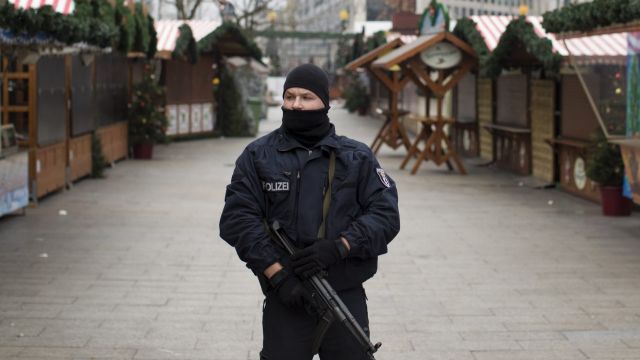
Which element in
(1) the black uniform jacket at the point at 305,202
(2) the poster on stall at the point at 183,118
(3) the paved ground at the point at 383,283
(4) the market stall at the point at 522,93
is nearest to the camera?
(1) the black uniform jacket at the point at 305,202

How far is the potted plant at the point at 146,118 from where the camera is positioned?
2308 cm

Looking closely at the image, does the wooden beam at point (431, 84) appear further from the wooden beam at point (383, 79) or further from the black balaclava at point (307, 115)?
the black balaclava at point (307, 115)

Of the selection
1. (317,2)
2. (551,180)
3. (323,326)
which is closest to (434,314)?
(323,326)

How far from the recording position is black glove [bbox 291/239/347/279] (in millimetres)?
4031

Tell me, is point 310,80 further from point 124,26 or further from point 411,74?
point 411,74

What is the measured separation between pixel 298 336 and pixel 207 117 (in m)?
27.9

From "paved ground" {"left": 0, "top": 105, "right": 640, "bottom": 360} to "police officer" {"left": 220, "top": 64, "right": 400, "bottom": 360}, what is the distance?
2473 mm

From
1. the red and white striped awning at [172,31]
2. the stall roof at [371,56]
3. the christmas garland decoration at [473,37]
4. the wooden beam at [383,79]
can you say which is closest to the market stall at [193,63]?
the red and white striped awning at [172,31]

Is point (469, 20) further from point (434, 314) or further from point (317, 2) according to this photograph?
point (317, 2)

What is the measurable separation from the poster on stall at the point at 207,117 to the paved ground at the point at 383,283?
51.3 feet

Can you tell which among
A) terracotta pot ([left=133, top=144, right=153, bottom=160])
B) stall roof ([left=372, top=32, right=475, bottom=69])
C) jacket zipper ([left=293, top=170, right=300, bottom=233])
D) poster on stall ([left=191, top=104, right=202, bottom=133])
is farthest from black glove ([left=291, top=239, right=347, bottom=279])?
poster on stall ([left=191, top=104, right=202, bottom=133])

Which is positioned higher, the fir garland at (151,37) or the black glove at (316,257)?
the fir garland at (151,37)

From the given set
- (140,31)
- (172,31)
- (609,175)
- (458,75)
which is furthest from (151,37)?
(609,175)

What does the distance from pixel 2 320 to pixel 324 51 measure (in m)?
→ 94.9
